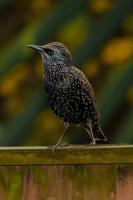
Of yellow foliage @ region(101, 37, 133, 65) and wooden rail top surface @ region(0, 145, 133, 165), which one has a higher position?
yellow foliage @ region(101, 37, 133, 65)

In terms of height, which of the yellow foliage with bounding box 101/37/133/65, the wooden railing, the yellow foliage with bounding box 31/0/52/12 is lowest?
the wooden railing

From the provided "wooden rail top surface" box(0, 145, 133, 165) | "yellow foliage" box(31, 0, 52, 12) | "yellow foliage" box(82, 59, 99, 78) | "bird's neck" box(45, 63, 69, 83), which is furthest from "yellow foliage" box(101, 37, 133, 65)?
"wooden rail top surface" box(0, 145, 133, 165)

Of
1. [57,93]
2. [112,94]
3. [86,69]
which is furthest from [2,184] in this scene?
[86,69]

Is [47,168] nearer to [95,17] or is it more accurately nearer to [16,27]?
[95,17]

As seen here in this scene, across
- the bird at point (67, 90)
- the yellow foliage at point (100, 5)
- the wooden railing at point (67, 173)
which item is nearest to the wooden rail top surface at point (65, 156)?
the wooden railing at point (67, 173)

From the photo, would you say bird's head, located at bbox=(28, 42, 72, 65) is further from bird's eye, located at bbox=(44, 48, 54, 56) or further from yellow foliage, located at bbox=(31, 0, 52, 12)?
yellow foliage, located at bbox=(31, 0, 52, 12)

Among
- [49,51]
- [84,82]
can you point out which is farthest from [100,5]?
[49,51]

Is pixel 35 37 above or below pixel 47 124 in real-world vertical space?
above

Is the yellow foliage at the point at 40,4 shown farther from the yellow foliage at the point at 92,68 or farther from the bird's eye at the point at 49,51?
the bird's eye at the point at 49,51

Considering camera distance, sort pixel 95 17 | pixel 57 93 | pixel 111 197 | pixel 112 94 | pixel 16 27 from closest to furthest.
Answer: pixel 111 197
pixel 57 93
pixel 112 94
pixel 95 17
pixel 16 27
